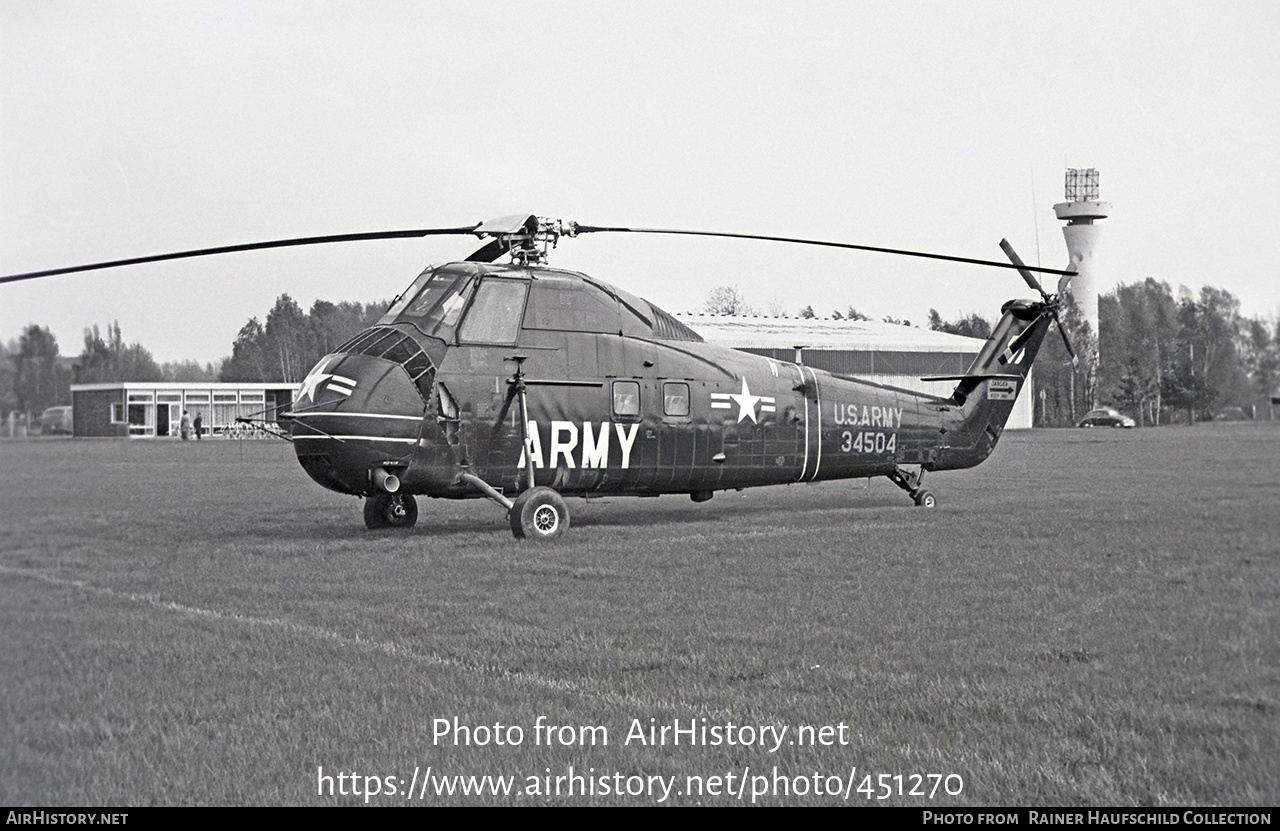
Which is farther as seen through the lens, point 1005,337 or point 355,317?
point 355,317

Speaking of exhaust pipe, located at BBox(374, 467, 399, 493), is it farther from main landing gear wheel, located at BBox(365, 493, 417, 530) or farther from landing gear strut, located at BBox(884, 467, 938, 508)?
landing gear strut, located at BBox(884, 467, 938, 508)

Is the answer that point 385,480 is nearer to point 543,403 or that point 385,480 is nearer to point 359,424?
point 359,424

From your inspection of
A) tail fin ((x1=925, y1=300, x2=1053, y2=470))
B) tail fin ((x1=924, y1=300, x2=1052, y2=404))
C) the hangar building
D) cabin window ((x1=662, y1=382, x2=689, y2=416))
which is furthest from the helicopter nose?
the hangar building

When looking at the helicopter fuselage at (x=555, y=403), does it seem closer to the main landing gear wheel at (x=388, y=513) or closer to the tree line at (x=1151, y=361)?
the main landing gear wheel at (x=388, y=513)

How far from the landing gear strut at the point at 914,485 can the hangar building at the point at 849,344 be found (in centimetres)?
1882

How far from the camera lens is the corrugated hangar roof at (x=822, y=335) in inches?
1561

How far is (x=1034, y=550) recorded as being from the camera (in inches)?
474

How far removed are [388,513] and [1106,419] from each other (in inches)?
380

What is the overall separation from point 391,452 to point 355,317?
5598 centimetres

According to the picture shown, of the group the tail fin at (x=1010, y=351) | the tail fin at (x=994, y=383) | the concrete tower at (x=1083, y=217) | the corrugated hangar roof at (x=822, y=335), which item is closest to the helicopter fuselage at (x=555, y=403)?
the tail fin at (x=994, y=383)

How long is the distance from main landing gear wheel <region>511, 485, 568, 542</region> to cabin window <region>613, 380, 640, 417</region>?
5.92 feet

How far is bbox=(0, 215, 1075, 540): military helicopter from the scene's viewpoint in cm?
1380
